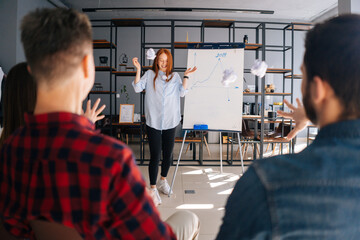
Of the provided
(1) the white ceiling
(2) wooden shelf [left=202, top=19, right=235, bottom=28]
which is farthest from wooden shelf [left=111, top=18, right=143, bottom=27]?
(1) the white ceiling

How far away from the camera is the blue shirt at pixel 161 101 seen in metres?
2.83

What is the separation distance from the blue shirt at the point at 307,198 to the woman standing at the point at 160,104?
91.7 inches

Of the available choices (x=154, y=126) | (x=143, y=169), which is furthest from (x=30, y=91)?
(x=143, y=169)

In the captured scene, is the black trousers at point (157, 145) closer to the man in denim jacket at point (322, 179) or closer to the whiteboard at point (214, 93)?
the whiteboard at point (214, 93)

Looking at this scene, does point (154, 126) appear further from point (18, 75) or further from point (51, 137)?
point (51, 137)

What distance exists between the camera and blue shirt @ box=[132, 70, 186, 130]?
283 cm

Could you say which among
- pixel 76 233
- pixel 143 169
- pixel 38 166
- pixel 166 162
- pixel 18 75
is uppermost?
pixel 18 75

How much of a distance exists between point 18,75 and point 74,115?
1.87 feet

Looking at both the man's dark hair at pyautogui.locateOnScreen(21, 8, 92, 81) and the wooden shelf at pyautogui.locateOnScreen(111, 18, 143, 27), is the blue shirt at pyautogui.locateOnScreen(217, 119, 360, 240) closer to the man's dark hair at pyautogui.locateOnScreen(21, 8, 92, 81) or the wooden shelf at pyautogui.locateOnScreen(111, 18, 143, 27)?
the man's dark hair at pyautogui.locateOnScreen(21, 8, 92, 81)

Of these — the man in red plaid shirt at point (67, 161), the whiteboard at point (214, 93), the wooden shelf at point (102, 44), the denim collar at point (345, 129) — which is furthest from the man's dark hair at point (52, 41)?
the wooden shelf at point (102, 44)

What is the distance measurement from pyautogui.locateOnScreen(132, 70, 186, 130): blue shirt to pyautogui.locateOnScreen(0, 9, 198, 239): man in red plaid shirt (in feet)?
7.08

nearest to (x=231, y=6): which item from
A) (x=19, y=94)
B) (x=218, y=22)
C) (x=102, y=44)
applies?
(x=218, y=22)

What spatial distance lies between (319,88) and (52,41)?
646 millimetres

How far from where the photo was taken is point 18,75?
100 cm
